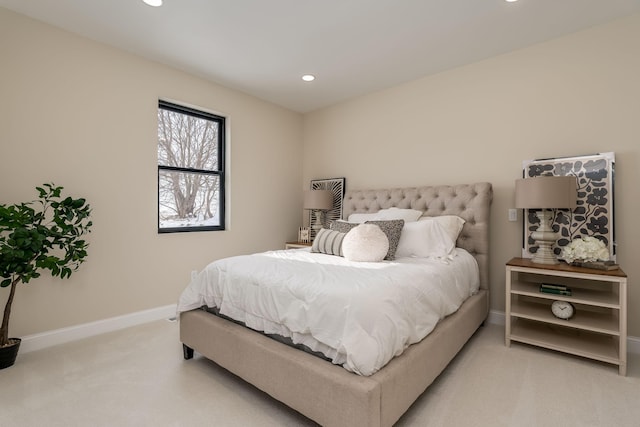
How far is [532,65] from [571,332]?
2373mm

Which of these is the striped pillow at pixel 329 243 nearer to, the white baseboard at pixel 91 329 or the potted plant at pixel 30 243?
the white baseboard at pixel 91 329

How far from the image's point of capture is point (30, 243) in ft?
7.13

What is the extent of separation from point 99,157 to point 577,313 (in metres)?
4.32

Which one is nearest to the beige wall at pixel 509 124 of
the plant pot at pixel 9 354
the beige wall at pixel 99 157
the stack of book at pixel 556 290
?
the stack of book at pixel 556 290

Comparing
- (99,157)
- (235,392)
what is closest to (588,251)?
(235,392)

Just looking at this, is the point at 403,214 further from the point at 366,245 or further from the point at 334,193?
the point at 334,193

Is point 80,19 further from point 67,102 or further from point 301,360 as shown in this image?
point 301,360

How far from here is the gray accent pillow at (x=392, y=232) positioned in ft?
8.43

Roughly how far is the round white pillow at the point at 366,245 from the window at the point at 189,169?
2.03 metres

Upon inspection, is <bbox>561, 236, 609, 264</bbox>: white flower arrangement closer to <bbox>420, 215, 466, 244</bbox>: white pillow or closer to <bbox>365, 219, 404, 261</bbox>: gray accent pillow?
<bbox>420, 215, 466, 244</bbox>: white pillow

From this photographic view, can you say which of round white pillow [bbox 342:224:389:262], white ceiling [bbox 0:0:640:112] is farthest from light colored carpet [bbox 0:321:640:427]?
white ceiling [bbox 0:0:640:112]

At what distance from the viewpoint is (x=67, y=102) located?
8.86 ft

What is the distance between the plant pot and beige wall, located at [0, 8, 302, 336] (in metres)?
0.27

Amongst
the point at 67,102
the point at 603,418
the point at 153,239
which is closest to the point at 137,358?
the point at 153,239
